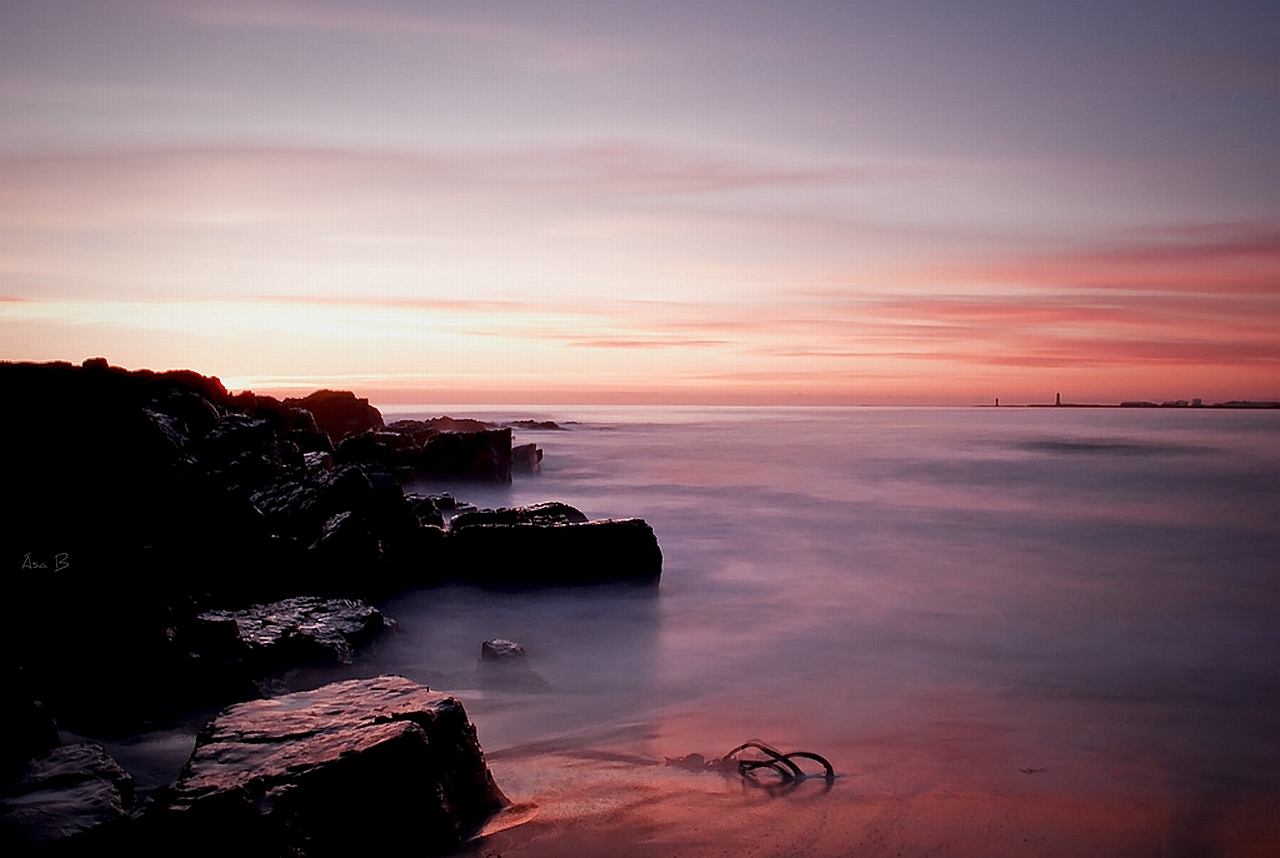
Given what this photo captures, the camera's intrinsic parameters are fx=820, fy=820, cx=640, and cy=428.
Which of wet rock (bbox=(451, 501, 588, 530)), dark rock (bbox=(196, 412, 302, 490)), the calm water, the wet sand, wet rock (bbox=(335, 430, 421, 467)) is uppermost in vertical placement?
dark rock (bbox=(196, 412, 302, 490))

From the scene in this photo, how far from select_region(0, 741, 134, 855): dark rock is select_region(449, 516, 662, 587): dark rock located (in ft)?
18.0

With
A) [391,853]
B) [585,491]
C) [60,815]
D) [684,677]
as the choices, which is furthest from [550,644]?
[585,491]

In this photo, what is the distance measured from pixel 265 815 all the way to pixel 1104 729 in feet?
16.5

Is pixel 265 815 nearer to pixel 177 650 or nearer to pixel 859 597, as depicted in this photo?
pixel 177 650

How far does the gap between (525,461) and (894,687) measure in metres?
18.5

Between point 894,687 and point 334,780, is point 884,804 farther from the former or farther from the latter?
point 334,780

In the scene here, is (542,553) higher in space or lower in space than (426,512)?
lower

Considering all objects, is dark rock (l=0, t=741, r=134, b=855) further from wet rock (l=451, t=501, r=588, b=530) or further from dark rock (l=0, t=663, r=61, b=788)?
wet rock (l=451, t=501, r=588, b=530)

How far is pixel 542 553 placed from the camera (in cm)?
893

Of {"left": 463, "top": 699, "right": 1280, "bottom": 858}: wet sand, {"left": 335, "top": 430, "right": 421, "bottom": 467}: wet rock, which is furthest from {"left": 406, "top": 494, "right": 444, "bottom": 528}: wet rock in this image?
{"left": 463, "top": 699, "right": 1280, "bottom": 858}: wet sand

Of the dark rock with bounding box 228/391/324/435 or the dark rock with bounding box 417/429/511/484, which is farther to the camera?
the dark rock with bounding box 417/429/511/484

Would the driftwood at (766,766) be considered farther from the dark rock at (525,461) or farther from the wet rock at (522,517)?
the dark rock at (525,461)

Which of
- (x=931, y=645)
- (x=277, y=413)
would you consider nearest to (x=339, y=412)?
(x=277, y=413)

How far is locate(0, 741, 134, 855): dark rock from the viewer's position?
278 cm
